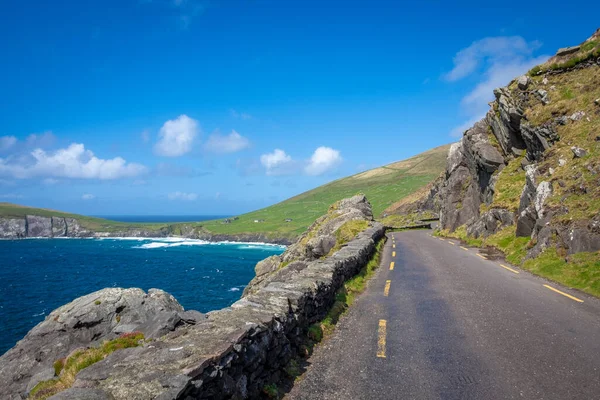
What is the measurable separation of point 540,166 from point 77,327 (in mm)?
31814

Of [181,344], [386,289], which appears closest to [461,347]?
[386,289]

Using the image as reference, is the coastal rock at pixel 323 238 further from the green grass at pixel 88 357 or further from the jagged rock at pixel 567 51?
the jagged rock at pixel 567 51

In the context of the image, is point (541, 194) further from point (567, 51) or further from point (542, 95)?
point (567, 51)

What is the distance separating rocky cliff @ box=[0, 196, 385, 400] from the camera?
4902 mm

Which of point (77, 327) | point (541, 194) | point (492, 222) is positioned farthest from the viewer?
point (492, 222)

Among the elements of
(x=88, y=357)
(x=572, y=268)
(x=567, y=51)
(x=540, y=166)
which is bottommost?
(x=88, y=357)

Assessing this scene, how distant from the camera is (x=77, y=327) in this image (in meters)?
16.8

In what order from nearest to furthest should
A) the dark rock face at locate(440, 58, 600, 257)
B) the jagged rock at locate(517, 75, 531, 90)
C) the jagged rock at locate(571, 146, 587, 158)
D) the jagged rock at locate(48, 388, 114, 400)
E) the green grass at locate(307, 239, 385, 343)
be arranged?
the jagged rock at locate(48, 388, 114, 400)
the green grass at locate(307, 239, 385, 343)
the dark rock face at locate(440, 58, 600, 257)
the jagged rock at locate(571, 146, 587, 158)
the jagged rock at locate(517, 75, 531, 90)

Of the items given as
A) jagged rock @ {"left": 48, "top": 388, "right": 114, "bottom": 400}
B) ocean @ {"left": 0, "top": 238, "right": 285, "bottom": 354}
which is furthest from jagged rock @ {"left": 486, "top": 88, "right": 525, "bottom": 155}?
ocean @ {"left": 0, "top": 238, "right": 285, "bottom": 354}

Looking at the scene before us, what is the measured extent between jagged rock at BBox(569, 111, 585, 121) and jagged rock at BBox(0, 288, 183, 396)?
1268 inches

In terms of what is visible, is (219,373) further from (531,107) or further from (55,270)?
(55,270)

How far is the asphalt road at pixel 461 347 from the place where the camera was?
6910 mm

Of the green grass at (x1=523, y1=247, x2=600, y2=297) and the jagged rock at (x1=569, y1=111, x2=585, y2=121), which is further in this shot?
the jagged rock at (x1=569, y1=111, x2=585, y2=121)

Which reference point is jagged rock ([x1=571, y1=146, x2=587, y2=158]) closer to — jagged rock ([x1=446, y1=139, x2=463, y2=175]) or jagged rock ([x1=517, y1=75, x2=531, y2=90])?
jagged rock ([x1=517, y1=75, x2=531, y2=90])
